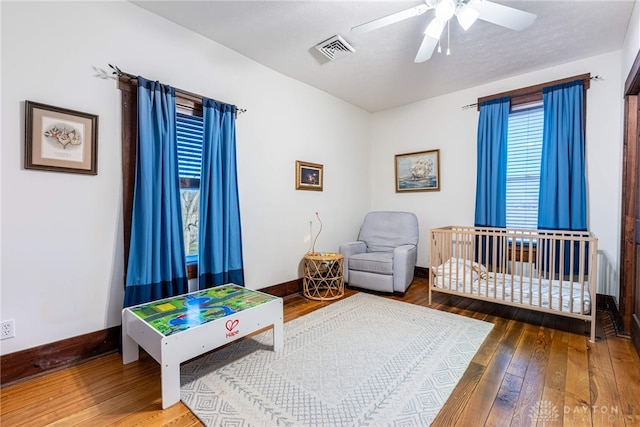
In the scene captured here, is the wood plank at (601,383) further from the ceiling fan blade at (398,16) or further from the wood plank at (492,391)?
the ceiling fan blade at (398,16)

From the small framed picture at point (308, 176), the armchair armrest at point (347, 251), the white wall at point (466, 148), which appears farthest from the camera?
the armchair armrest at point (347, 251)

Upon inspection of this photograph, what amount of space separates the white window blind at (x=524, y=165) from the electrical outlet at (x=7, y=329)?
4.40 metres

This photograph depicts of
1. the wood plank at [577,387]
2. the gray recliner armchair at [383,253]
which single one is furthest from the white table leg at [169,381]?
the gray recliner armchair at [383,253]

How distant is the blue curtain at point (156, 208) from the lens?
2084mm

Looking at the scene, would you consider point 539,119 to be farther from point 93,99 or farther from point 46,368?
point 46,368

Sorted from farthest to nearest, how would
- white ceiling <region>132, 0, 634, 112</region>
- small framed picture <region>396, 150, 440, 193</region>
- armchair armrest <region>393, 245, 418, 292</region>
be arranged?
small framed picture <region>396, 150, 440, 193</region> < armchair armrest <region>393, 245, 418, 292</region> < white ceiling <region>132, 0, 634, 112</region>

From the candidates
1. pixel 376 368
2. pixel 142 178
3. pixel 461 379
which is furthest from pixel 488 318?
pixel 142 178

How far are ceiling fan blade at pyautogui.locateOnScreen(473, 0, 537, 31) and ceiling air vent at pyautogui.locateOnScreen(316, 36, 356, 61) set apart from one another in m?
1.08

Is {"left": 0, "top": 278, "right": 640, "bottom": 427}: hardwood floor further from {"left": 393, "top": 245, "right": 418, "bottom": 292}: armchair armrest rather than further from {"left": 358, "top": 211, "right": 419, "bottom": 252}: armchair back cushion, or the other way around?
{"left": 358, "top": 211, "right": 419, "bottom": 252}: armchair back cushion

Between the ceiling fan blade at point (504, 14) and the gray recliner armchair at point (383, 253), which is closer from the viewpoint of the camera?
the ceiling fan blade at point (504, 14)

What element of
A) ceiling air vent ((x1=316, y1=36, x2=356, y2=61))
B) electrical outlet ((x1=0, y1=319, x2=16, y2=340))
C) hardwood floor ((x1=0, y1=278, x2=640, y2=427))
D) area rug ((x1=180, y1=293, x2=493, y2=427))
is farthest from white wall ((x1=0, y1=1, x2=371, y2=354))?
area rug ((x1=180, y1=293, x2=493, y2=427))

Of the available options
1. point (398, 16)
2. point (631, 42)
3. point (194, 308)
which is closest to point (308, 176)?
point (398, 16)

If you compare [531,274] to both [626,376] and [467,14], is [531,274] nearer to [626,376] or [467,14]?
[626,376]

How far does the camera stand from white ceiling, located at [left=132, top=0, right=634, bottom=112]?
2158 mm
